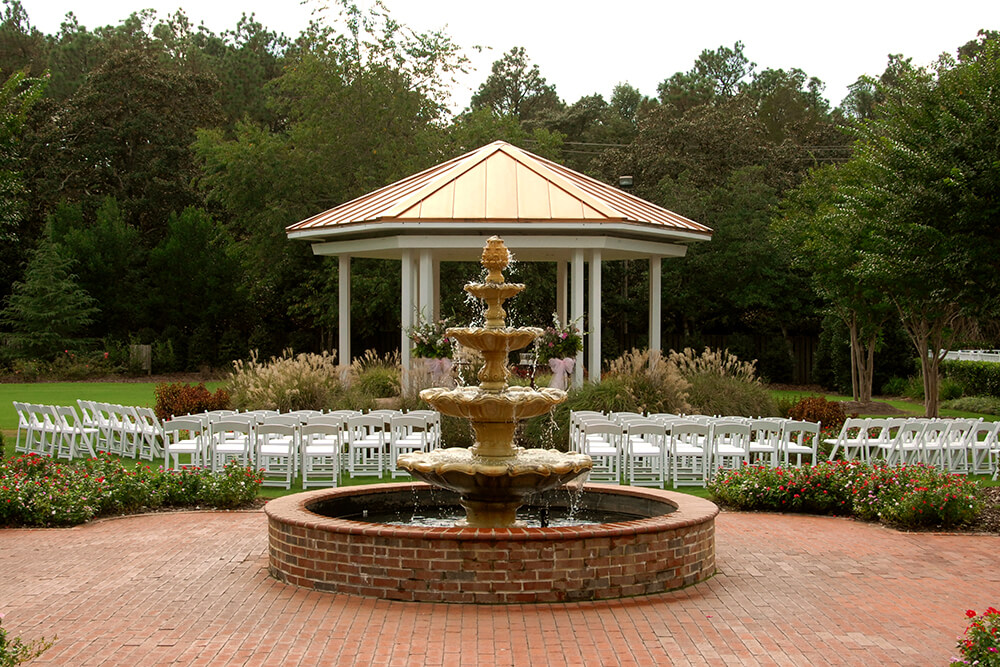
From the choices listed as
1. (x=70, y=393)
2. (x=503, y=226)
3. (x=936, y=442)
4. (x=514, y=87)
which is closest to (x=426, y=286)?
(x=503, y=226)

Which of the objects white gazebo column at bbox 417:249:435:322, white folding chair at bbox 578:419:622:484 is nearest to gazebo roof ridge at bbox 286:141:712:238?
white gazebo column at bbox 417:249:435:322

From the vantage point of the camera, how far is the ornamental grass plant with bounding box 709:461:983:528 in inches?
432

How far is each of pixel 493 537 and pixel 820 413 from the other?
40.3 ft

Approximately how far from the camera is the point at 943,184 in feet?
41.9

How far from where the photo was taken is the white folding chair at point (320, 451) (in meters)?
13.2

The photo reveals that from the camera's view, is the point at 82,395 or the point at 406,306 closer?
the point at 406,306

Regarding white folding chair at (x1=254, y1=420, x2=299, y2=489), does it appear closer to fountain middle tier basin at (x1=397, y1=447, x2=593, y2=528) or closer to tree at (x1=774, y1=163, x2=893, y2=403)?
fountain middle tier basin at (x1=397, y1=447, x2=593, y2=528)

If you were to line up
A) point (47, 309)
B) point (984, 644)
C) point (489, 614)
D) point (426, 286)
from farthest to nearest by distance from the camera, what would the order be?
1. point (47, 309)
2. point (426, 286)
3. point (489, 614)
4. point (984, 644)

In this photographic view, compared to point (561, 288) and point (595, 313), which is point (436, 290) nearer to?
point (561, 288)

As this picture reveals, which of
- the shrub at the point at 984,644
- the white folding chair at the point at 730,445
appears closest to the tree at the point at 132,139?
the white folding chair at the point at 730,445

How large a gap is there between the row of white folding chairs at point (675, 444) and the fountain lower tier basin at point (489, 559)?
5.33m

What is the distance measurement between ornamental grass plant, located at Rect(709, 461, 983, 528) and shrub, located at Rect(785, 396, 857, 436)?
517 cm

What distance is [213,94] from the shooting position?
4806 cm

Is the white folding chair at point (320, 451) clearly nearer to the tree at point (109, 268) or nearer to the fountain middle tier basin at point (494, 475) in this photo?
the fountain middle tier basin at point (494, 475)
